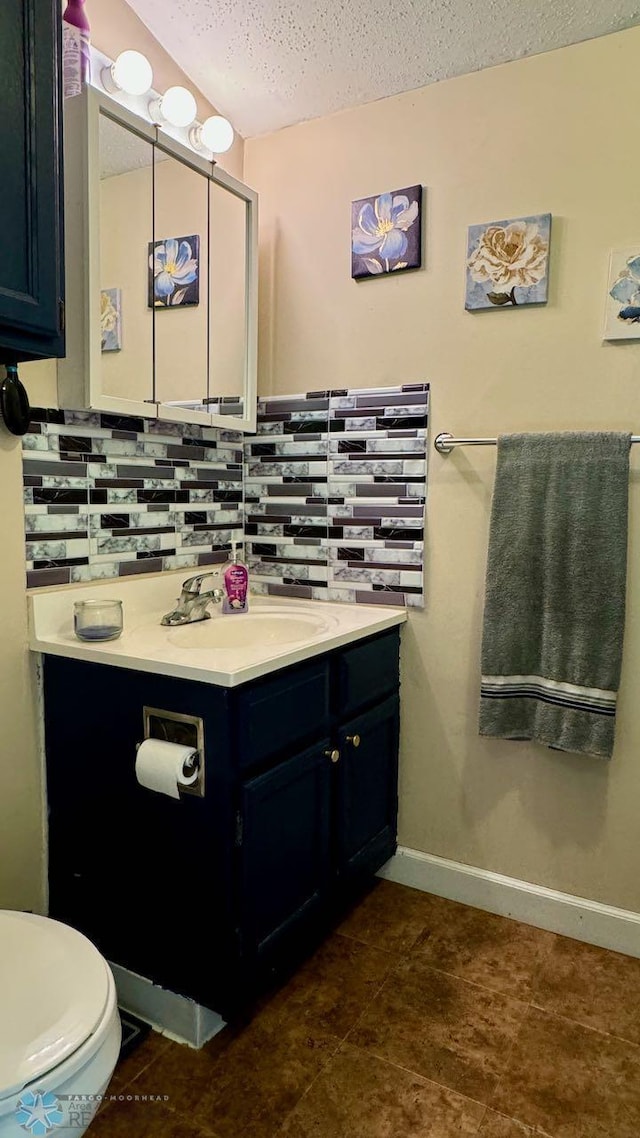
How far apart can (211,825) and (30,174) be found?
1.22 meters

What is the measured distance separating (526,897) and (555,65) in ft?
6.98

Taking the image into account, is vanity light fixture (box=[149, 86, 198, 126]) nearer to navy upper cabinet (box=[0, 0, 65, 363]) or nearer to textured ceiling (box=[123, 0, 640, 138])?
textured ceiling (box=[123, 0, 640, 138])

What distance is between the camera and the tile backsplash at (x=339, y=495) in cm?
196

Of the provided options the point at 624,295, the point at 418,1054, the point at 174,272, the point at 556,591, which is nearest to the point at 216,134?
the point at 174,272

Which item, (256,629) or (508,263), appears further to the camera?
(256,629)

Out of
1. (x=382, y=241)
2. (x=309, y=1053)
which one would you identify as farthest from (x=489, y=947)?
(x=382, y=241)

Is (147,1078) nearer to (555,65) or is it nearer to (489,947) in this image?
(489,947)

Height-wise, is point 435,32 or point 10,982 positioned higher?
point 435,32

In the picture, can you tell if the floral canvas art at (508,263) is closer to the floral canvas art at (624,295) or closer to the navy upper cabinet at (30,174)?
the floral canvas art at (624,295)

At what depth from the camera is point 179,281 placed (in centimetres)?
182

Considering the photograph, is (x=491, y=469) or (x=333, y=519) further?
(x=333, y=519)

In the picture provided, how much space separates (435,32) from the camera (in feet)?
5.60

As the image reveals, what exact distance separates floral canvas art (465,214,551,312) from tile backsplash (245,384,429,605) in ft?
0.92

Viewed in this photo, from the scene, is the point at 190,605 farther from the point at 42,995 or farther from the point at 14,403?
the point at 42,995
